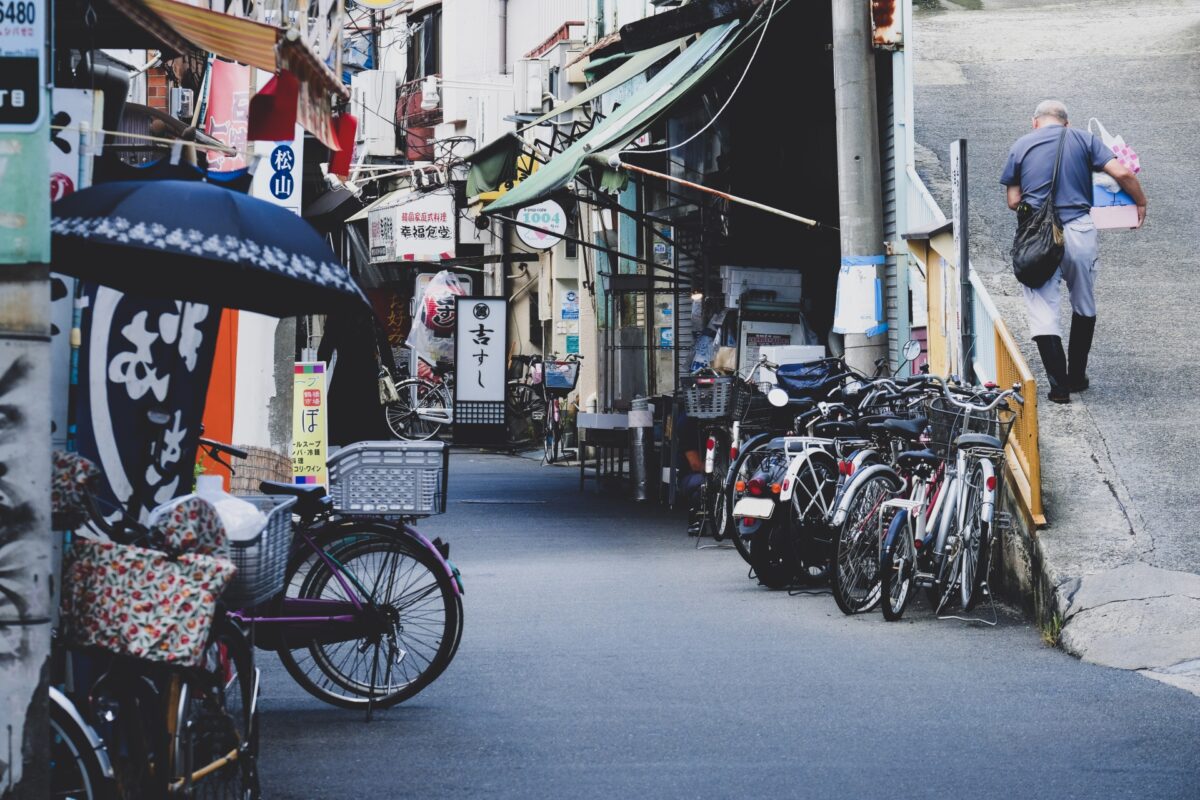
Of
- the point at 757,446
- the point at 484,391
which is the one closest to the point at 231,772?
the point at 757,446

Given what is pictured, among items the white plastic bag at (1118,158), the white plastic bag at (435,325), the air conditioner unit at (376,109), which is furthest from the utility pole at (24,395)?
the air conditioner unit at (376,109)

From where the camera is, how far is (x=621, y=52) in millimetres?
18734

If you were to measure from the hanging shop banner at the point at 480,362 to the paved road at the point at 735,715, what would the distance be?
13801mm

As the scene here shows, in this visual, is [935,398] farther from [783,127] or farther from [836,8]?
[783,127]

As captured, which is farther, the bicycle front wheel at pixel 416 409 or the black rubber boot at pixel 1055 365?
the bicycle front wheel at pixel 416 409

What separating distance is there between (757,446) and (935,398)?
2.08 meters

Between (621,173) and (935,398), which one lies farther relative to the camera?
(621,173)

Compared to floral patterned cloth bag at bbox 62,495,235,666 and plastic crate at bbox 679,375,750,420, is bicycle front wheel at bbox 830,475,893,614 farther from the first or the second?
floral patterned cloth bag at bbox 62,495,235,666

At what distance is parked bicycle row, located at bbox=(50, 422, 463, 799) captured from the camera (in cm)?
457

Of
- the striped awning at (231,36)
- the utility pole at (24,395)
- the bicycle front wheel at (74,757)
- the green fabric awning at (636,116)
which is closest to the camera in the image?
the utility pole at (24,395)

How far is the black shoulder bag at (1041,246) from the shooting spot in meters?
10.7

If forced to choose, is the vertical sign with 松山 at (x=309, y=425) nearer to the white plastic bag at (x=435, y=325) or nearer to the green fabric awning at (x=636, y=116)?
the green fabric awning at (x=636, y=116)

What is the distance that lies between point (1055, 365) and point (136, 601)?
8174mm

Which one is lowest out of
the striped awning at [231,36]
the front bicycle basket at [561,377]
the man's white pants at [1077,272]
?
the front bicycle basket at [561,377]
